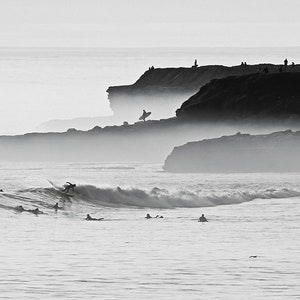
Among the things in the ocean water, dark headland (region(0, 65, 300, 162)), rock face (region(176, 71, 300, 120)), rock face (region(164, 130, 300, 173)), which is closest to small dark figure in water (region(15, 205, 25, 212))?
the ocean water

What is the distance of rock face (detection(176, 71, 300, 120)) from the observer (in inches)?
6334

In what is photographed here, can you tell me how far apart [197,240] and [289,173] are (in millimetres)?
69662

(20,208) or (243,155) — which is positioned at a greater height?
(243,155)

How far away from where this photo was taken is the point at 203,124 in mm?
169000

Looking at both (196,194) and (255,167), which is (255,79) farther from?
(196,194)

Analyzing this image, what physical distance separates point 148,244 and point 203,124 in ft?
386

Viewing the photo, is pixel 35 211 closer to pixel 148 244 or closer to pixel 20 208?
pixel 20 208

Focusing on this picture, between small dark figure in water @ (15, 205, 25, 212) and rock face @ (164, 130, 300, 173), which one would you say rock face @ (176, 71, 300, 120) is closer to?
rock face @ (164, 130, 300, 173)

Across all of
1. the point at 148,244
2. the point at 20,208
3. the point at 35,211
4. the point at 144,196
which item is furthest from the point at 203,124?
the point at 148,244

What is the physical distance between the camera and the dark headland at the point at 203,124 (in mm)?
161125

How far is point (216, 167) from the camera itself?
128 meters

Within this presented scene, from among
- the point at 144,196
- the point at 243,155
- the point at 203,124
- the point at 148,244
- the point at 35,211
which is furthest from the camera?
the point at 203,124

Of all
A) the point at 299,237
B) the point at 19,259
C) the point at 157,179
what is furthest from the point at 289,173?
the point at 19,259

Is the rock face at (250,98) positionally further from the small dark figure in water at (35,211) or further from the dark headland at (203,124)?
the small dark figure in water at (35,211)
